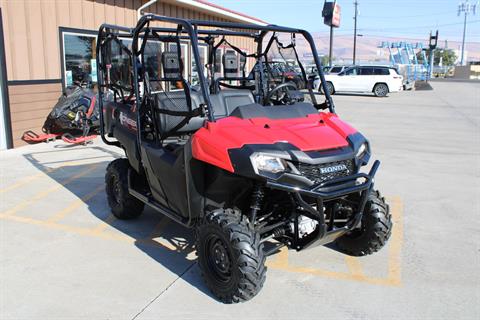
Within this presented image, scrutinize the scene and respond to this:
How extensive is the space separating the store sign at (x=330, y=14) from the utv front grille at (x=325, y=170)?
115 feet

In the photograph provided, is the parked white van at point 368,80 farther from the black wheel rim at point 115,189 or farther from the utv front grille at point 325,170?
the utv front grille at point 325,170

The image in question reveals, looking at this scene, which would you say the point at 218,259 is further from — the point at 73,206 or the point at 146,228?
the point at 73,206

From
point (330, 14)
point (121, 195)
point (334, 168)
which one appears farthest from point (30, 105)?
point (330, 14)

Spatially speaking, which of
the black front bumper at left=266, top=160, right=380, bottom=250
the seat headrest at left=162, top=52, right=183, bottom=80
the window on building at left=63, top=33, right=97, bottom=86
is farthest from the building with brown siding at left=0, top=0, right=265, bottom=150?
the black front bumper at left=266, top=160, right=380, bottom=250

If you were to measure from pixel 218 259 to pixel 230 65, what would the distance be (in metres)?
2.38

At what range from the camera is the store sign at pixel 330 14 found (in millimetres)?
36594

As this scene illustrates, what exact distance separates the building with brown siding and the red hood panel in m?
4.42

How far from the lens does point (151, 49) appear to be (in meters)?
5.17

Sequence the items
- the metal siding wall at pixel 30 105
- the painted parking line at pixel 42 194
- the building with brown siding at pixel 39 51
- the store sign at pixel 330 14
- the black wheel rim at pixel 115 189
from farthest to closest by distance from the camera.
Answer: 1. the store sign at pixel 330 14
2. the metal siding wall at pixel 30 105
3. the building with brown siding at pixel 39 51
4. the painted parking line at pixel 42 194
5. the black wheel rim at pixel 115 189

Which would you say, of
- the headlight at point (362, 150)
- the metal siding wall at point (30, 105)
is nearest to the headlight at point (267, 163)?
the headlight at point (362, 150)

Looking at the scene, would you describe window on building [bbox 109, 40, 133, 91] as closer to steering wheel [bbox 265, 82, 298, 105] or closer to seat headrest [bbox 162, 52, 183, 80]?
seat headrest [bbox 162, 52, 183, 80]

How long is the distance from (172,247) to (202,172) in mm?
1118

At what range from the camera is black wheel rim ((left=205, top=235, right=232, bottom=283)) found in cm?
353

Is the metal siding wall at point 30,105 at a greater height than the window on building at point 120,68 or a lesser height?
lesser
